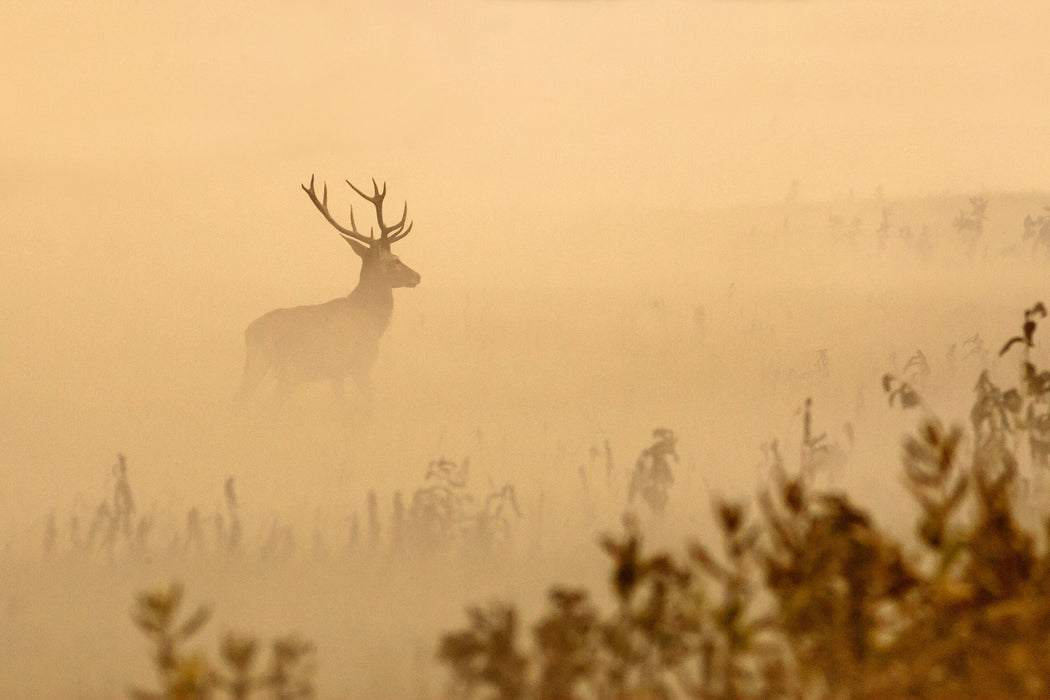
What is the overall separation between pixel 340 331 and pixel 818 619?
10.3 metres

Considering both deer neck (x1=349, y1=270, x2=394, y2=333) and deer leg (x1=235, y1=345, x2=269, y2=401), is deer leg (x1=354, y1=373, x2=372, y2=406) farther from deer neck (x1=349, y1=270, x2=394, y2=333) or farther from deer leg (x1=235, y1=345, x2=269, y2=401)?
deer leg (x1=235, y1=345, x2=269, y2=401)

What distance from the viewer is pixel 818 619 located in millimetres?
3941

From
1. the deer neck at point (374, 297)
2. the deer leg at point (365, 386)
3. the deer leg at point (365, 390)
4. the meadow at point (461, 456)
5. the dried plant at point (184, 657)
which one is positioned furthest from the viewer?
the deer neck at point (374, 297)

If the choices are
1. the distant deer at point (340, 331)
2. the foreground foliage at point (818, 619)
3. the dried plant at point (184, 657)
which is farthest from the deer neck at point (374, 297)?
the dried plant at point (184, 657)

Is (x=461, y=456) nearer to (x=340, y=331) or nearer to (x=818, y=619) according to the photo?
(x=340, y=331)

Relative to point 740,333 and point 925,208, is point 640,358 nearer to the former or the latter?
point 740,333

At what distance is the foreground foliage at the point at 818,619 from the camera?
3891 mm

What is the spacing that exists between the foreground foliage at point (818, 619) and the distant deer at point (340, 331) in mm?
9610

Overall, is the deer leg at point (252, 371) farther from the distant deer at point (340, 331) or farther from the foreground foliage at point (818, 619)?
the foreground foliage at point (818, 619)

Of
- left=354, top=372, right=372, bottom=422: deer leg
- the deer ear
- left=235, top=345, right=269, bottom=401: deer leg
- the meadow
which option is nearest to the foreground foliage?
the meadow

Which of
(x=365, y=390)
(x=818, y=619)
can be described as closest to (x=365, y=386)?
(x=365, y=390)

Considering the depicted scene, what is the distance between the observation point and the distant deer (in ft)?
45.2

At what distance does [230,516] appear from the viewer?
30.6 ft

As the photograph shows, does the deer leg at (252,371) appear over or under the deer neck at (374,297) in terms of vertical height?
under
